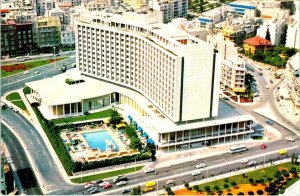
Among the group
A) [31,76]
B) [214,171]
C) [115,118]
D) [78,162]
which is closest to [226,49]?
[115,118]

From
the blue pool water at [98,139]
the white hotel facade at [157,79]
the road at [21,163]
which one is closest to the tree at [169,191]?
the white hotel facade at [157,79]

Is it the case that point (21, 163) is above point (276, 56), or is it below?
below

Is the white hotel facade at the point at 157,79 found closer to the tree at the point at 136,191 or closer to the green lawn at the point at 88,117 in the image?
the green lawn at the point at 88,117

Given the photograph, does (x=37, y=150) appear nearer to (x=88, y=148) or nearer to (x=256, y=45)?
(x=88, y=148)

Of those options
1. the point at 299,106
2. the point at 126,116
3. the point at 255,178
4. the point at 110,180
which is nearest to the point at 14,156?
the point at 110,180

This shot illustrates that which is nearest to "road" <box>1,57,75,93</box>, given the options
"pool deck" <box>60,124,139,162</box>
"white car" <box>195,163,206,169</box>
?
"pool deck" <box>60,124,139,162</box>

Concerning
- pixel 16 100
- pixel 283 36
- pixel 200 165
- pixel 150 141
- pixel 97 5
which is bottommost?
pixel 200 165

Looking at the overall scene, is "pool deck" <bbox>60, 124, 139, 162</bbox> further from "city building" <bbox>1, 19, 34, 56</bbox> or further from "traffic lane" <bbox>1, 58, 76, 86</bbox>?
"city building" <bbox>1, 19, 34, 56</bbox>
